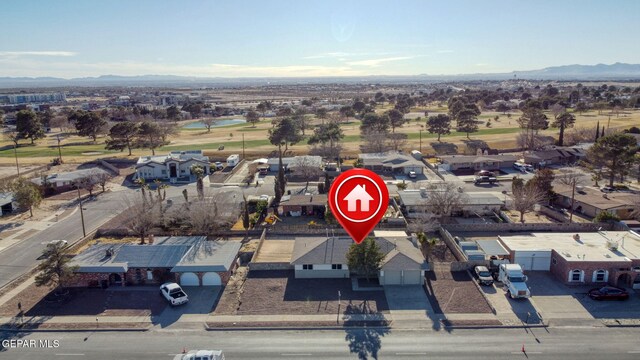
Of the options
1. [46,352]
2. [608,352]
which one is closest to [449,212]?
[608,352]

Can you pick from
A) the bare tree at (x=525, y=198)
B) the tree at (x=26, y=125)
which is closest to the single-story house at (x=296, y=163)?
the bare tree at (x=525, y=198)

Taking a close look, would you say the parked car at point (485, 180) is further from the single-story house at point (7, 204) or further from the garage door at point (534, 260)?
the single-story house at point (7, 204)

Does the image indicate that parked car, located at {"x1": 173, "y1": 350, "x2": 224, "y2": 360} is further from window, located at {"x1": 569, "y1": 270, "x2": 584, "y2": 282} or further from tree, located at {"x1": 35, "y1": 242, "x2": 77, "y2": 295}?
window, located at {"x1": 569, "y1": 270, "x2": 584, "y2": 282}

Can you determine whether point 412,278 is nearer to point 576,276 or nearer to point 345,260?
point 345,260

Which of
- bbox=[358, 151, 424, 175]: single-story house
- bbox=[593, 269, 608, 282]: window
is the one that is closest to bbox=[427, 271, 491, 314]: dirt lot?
bbox=[593, 269, 608, 282]: window

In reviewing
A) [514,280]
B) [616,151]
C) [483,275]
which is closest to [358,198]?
[514,280]

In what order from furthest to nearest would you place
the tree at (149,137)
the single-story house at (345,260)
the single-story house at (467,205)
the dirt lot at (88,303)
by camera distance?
the tree at (149,137) < the single-story house at (467,205) < the single-story house at (345,260) < the dirt lot at (88,303)

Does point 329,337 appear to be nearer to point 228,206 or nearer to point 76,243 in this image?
point 228,206
